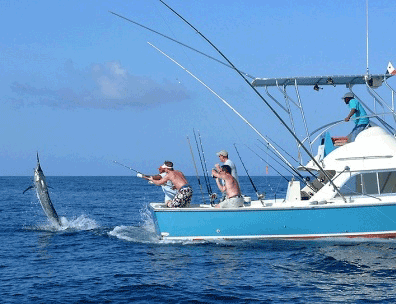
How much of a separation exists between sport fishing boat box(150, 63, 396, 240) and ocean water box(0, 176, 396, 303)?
0.26 meters

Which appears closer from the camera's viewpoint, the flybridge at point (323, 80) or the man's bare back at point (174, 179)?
the man's bare back at point (174, 179)

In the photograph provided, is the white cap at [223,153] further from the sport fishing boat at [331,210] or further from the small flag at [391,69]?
the small flag at [391,69]

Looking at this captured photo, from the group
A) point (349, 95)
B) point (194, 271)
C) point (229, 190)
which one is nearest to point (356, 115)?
point (349, 95)

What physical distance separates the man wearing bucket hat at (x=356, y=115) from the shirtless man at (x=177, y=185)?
4.18m

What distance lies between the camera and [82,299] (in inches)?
376

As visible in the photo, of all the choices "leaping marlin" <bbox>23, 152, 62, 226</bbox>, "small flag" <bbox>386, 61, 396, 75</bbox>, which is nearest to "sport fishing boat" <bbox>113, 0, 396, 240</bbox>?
"small flag" <bbox>386, 61, 396, 75</bbox>

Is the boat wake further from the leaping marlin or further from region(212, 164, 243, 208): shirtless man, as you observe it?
region(212, 164, 243, 208): shirtless man

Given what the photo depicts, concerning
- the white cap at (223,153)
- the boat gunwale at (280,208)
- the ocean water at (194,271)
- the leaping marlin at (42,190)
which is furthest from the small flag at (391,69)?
the leaping marlin at (42,190)

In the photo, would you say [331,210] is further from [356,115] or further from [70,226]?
[70,226]

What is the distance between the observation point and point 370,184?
13828 millimetres

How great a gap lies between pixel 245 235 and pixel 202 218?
41.8 inches

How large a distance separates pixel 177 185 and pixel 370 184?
14.9ft

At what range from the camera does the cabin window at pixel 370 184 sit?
1380 centimetres

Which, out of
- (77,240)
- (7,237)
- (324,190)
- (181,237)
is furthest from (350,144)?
(7,237)
